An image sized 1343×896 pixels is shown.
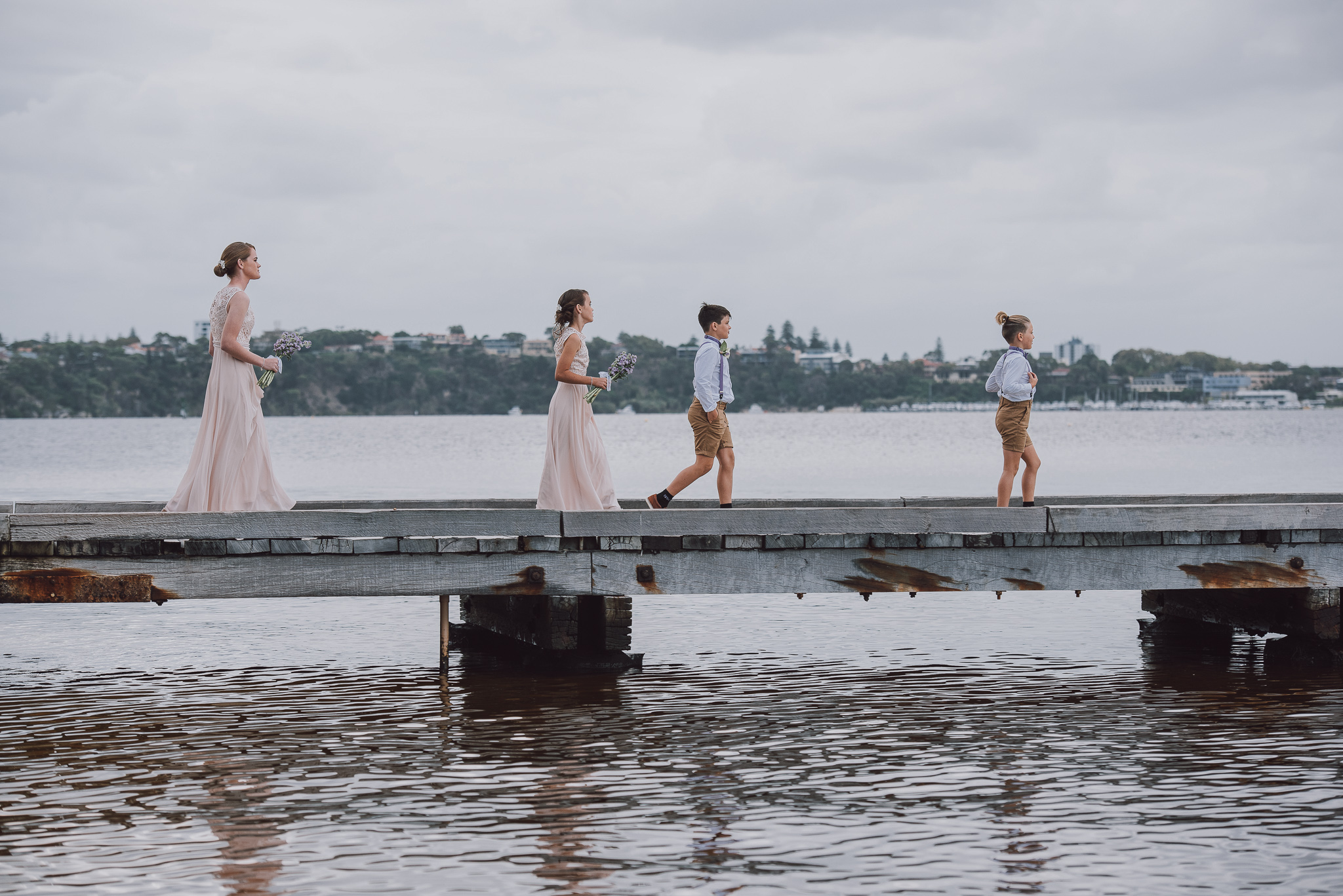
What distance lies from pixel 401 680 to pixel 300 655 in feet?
5.81

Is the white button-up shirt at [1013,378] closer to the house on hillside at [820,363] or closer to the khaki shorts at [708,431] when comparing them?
the khaki shorts at [708,431]

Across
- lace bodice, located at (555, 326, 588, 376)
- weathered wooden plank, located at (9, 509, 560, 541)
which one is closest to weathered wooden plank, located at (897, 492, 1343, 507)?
lace bodice, located at (555, 326, 588, 376)

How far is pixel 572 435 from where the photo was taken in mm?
11320

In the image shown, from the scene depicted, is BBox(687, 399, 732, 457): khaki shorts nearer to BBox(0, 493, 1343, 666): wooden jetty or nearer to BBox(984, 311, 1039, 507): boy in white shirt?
BBox(0, 493, 1343, 666): wooden jetty

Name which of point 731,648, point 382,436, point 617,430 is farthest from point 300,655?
point 617,430

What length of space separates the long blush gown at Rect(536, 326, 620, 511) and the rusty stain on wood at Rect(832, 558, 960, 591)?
1889 mm

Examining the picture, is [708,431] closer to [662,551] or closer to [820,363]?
[662,551]

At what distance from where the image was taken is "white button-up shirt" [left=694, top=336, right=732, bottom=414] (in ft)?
38.2

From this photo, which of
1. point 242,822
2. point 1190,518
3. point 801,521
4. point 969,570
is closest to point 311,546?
point 242,822

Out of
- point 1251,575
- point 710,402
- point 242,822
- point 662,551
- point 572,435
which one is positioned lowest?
point 242,822

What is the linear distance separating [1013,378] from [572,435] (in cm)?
372

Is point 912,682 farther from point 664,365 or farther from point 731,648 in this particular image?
point 664,365

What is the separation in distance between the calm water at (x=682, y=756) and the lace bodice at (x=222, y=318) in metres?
2.76

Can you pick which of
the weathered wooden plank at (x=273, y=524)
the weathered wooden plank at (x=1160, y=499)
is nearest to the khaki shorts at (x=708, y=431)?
the weathered wooden plank at (x=273, y=524)
